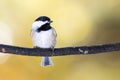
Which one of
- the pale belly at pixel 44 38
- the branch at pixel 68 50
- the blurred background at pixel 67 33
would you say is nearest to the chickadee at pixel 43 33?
the pale belly at pixel 44 38

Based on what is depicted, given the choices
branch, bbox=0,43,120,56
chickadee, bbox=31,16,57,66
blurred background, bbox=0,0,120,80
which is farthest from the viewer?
blurred background, bbox=0,0,120,80

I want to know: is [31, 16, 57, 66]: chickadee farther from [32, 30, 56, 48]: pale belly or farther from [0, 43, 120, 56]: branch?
[0, 43, 120, 56]: branch

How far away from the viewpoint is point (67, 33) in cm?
327

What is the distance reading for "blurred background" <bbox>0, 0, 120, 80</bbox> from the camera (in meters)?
3.18

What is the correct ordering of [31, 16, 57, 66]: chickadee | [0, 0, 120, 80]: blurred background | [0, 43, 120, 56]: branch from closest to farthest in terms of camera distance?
1. [0, 43, 120, 56]: branch
2. [31, 16, 57, 66]: chickadee
3. [0, 0, 120, 80]: blurred background

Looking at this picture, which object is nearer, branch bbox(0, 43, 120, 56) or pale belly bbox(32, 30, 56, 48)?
branch bbox(0, 43, 120, 56)

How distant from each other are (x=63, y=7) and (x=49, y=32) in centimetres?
151

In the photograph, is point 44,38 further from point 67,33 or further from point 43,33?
point 67,33

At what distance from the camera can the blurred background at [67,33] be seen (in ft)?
10.4

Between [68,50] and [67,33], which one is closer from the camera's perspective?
[68,50]

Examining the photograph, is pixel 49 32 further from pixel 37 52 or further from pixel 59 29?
pixel 59 29

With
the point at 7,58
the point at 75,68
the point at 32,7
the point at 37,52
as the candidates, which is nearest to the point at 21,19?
the point at 32,7

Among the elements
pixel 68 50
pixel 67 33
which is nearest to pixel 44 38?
pixel 68 50

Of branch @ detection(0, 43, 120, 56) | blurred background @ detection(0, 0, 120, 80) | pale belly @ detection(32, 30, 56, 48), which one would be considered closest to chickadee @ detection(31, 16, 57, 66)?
pale belly @ detection(32, 30, 56, 48)
